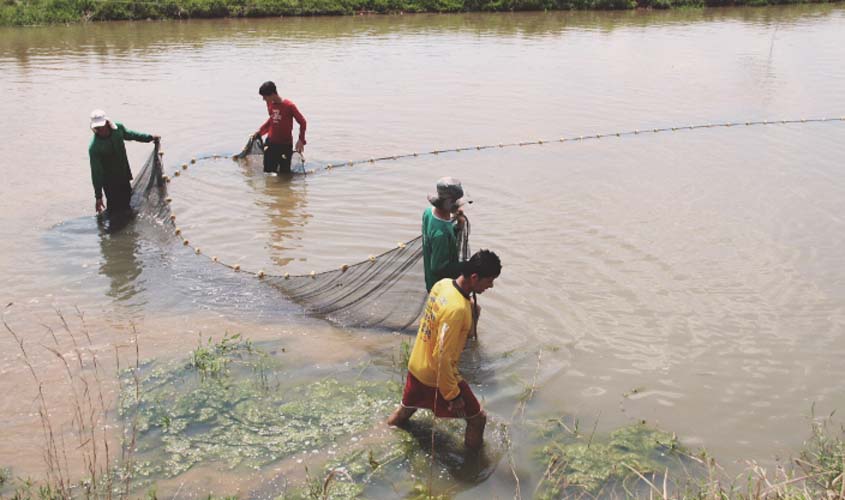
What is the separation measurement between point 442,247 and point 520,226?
3.70 meters

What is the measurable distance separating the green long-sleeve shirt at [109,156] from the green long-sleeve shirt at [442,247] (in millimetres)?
4021

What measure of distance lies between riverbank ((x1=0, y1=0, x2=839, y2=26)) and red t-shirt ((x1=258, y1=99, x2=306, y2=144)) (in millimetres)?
22096

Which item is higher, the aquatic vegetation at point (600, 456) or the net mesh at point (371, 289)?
the net mesh at point (371, 289)

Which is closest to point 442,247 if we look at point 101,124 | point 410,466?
point 410,466

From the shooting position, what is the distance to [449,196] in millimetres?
4625

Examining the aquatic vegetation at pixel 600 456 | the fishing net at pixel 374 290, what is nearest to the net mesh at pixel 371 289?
the fishing net at pixel 374 290

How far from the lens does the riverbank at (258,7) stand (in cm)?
2759

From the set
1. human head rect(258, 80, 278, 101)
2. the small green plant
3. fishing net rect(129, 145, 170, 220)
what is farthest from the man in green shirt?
human head rect(258, 80, 278, 101)

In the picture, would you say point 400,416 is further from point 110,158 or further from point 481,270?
point 110,158

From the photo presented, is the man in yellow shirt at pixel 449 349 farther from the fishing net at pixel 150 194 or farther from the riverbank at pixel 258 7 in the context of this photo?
the riverbank at pixel 258 7

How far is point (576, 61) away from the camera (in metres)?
19.9

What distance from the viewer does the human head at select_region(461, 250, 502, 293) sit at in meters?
3.71

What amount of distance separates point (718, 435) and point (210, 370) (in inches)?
134

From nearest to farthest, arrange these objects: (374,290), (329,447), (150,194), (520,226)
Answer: (329,447) < (374,290) < (150,194) < (520,226)
